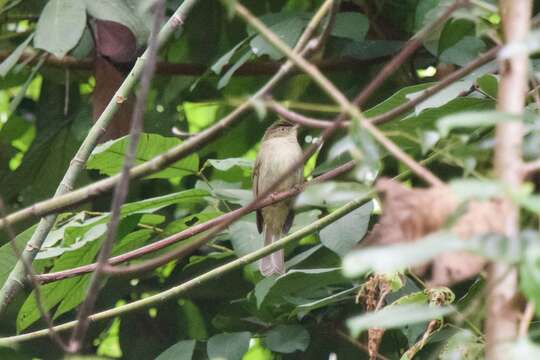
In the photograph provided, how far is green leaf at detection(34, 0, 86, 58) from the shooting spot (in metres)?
3.78

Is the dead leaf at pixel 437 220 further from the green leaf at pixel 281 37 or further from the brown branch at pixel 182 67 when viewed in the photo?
the brown branch at pixel 182 67

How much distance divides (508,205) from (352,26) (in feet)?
10.1

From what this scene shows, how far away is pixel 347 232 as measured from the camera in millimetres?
3646

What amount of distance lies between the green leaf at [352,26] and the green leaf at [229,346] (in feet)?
Answer: 4.16

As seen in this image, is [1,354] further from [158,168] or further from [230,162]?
[158,168]

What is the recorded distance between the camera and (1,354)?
3387 millimetres

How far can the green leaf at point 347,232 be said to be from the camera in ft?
11.9

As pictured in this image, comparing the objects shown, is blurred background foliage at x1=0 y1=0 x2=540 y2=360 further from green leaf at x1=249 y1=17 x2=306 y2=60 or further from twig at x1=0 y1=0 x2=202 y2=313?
twig at x1=0 y1=0 x2=202 y2=313

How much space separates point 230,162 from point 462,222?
268cm

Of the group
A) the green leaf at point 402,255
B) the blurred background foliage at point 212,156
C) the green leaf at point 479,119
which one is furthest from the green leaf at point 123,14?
the green leaf at point 402,255

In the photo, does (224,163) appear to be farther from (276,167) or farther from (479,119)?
(479,119)

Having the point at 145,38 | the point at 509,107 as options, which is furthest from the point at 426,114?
the point at 509,107

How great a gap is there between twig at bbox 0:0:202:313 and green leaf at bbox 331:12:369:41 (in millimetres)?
1304

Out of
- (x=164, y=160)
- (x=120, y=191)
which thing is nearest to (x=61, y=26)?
(x=164, y=160)
